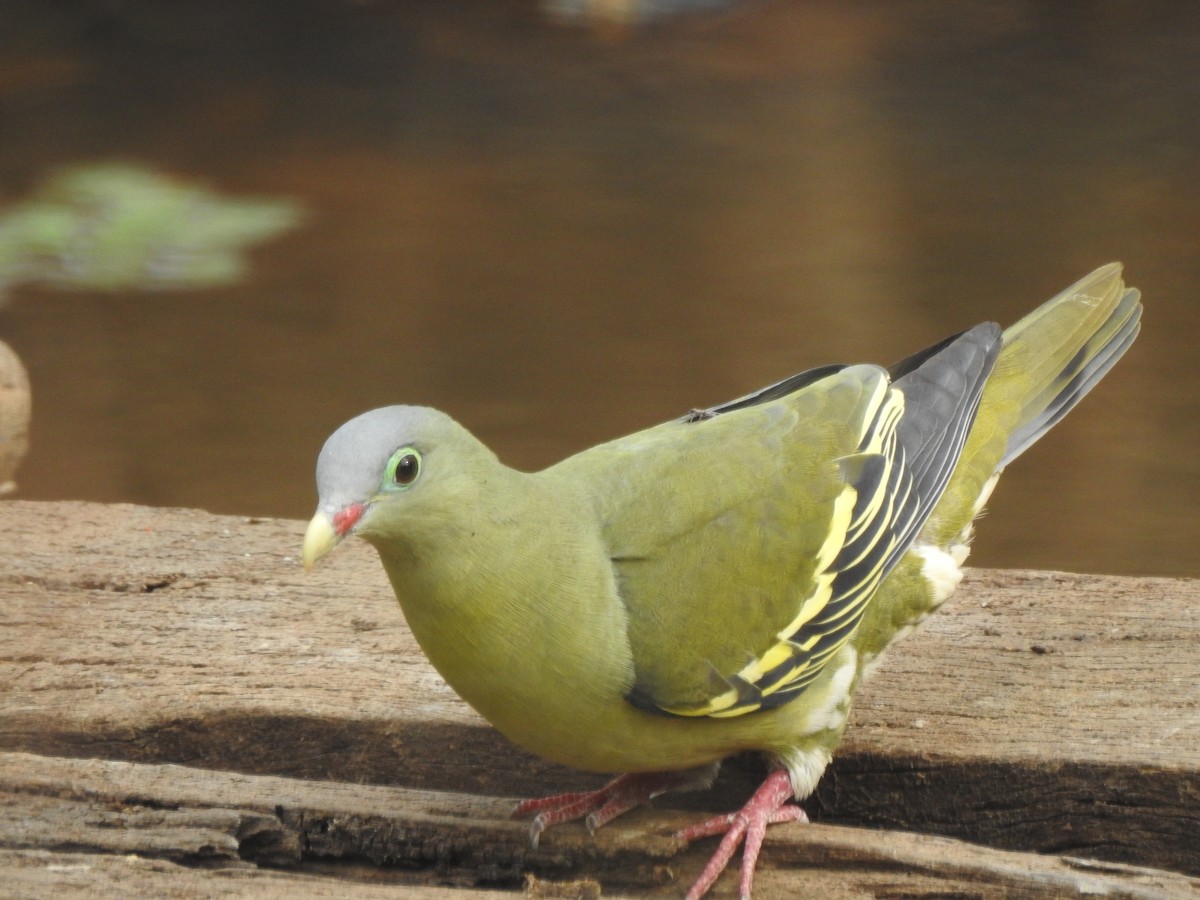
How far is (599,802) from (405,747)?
388mm

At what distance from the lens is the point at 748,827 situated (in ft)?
7.75

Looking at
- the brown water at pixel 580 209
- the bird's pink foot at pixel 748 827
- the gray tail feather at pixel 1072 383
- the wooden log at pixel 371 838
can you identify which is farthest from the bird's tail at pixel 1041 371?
the brown water at pixel 580 209

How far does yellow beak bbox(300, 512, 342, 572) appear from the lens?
1970mm

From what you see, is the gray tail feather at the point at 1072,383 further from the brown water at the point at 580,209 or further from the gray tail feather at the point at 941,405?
the brown water at the point at 580,209

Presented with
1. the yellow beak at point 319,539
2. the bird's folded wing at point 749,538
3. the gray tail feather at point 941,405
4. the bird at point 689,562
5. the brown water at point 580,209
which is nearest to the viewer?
the yellow beak at point 319,539

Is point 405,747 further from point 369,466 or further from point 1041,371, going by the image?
point 1041,371

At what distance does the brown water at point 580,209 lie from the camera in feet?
22.3

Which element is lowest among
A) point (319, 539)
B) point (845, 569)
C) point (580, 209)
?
point (845, 569)

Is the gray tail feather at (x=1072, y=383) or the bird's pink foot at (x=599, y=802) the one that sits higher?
the gray tail feather at (x=1072, y=383)

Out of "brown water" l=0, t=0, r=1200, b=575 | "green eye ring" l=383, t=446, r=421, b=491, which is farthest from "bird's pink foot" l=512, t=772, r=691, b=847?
"brown water" l=0, t=0, r=1200, b=575

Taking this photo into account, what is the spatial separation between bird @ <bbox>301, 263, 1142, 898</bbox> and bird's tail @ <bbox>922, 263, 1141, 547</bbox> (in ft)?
0.10

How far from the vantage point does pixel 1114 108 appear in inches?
314

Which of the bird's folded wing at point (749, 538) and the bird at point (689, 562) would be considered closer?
the bird at point (689, 562)

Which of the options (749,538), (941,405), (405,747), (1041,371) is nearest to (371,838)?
(405,747)
